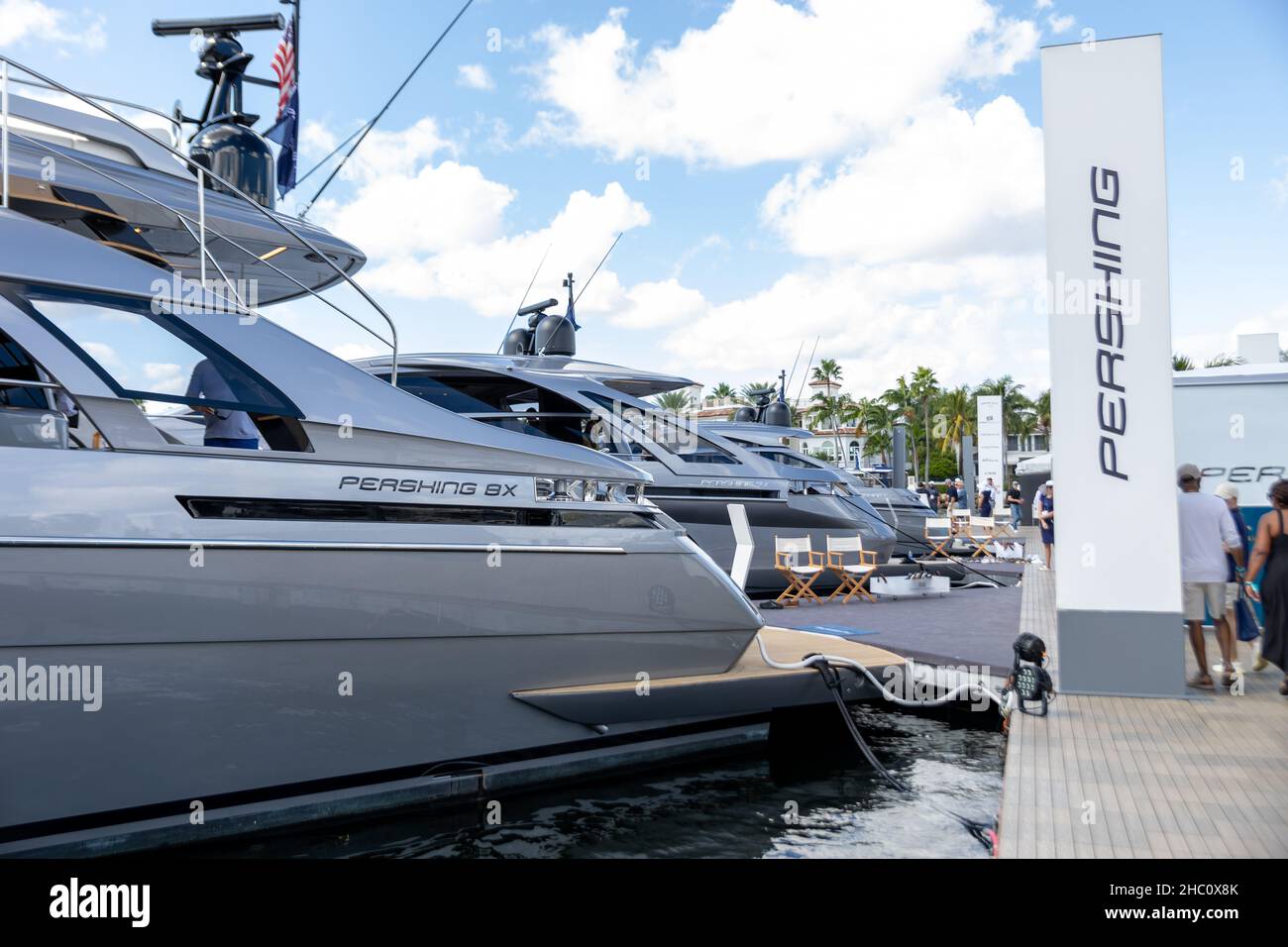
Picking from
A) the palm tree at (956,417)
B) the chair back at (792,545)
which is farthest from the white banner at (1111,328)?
the palm tree at (956,417)

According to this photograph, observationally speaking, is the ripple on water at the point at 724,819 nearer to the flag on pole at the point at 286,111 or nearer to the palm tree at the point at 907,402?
the flag on pole at the point at 286,111

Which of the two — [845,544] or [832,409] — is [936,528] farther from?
[832,409]

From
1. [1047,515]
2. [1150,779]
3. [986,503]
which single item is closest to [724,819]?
[1150,779]

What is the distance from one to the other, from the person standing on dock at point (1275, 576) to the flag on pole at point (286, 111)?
7579 mm

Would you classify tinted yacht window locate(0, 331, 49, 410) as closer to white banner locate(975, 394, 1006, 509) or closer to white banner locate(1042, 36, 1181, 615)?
white banner locate(1042, 36, 1181, 615)

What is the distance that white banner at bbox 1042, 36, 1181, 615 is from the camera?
6086mm

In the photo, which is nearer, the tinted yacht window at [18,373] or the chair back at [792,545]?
the tinted yacht window at [18,373]

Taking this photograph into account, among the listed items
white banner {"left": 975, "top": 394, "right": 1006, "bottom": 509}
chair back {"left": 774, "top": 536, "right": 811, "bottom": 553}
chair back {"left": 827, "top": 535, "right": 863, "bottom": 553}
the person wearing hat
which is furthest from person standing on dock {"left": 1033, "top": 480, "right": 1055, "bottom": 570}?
white banner {"left": 975, "top": 394, "right": 1006, "bottom": 509}

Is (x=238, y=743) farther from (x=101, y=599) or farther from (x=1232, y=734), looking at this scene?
(x=1232, y=734)

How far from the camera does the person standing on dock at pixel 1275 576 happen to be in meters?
6.11

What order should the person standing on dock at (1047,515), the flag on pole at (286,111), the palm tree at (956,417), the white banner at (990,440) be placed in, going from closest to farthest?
the flag on pole at (286,111) → the person standing on dock at (1047,515) → the white banner at (990,440) → the palm tree at (956,417)

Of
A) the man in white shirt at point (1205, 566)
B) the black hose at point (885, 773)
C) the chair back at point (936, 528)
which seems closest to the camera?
the black hose at point (885, 773)

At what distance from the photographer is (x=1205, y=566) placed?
21.5 ft
